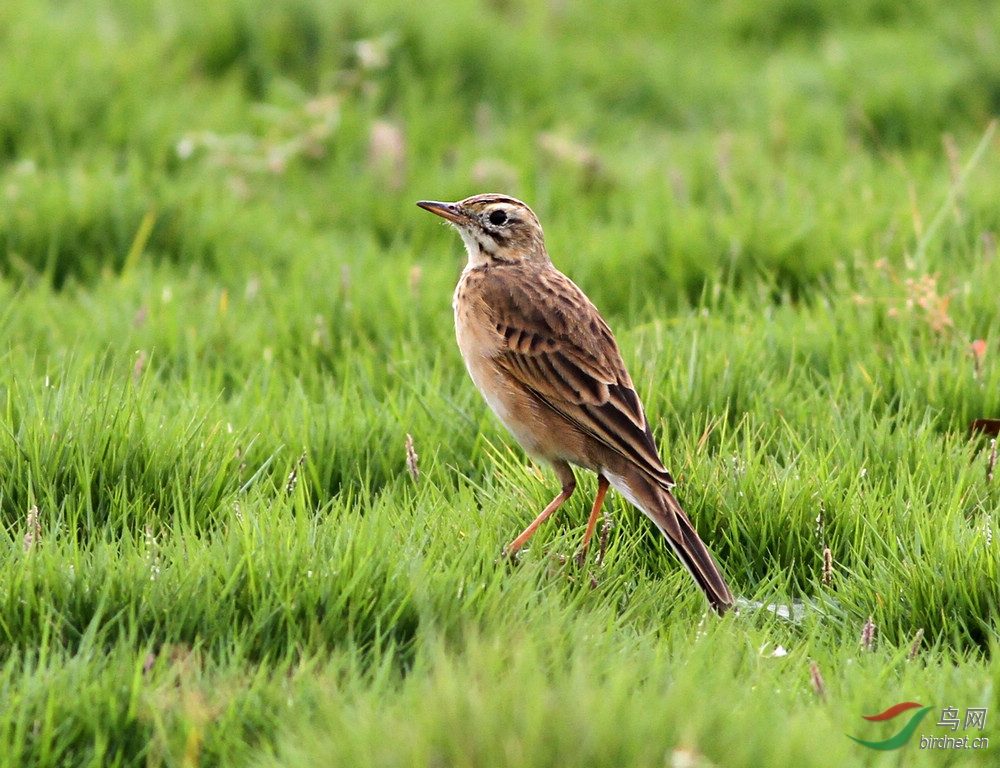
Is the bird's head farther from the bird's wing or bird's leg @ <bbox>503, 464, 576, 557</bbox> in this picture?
bird's leg @ <bbox>503, 464, 576, 557</bbox>

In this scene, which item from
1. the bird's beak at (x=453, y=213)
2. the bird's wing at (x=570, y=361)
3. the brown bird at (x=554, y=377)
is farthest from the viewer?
the bird's beak at (x=453, y=213)

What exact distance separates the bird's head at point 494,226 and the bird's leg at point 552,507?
1.14 m

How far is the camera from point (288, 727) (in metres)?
2.93

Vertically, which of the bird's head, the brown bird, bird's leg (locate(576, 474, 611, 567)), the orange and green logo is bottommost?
bird's leg (locate(576, 474, 611, 567))

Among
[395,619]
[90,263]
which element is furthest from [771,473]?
[90,263]

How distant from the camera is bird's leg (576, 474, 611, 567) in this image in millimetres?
3837

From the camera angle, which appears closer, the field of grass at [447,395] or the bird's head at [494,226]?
the field of grass at [447,395]

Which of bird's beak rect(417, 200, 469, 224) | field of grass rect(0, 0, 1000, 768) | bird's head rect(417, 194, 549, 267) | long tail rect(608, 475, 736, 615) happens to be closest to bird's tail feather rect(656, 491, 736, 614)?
long tail rect(608, 475, 736, 615)

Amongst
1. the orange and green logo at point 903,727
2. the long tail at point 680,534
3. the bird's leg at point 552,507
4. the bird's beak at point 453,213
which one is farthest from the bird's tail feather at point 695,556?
the bird's beak at point 453,213

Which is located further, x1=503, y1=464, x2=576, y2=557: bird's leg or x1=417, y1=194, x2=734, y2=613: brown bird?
x1=417, y1=194, x2=734, y2=613: brown bird

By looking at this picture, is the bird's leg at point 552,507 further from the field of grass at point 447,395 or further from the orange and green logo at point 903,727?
the orange and green logo at point 903,727

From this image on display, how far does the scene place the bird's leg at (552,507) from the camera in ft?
12.4

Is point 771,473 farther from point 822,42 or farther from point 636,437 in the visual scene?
point 822,42

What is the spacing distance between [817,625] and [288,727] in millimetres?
1539
